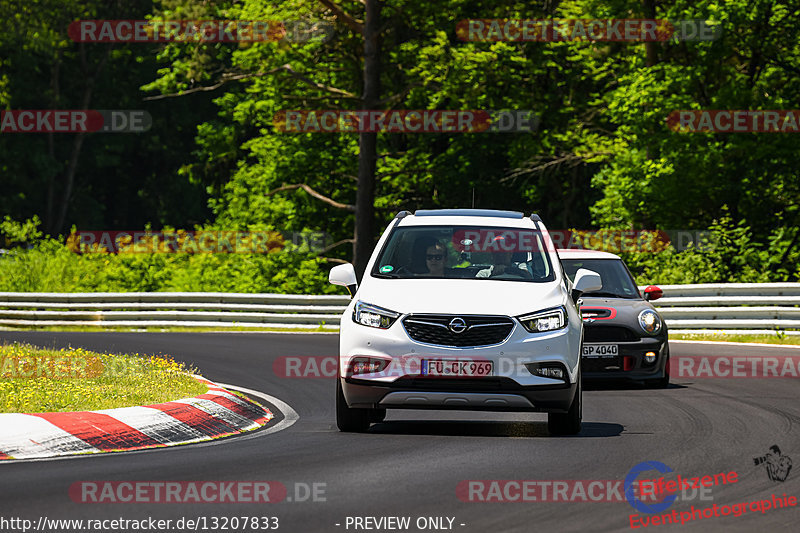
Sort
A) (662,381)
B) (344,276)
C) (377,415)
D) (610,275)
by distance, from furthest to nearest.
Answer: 1. (610,275)
2. (662,381)
3. (377,415)
4. (344,276)

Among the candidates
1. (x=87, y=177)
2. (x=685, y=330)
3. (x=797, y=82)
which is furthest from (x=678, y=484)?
(x=87, y=177)

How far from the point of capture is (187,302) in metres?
30.8

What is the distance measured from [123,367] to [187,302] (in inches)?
629

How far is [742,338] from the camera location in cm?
2489

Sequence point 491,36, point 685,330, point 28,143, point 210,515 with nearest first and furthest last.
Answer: point 210,515 → point 685,330 → point 491,36 → point 28,143

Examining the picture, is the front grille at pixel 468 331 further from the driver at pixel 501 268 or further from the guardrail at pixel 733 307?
the guardrail at pixel 733 307

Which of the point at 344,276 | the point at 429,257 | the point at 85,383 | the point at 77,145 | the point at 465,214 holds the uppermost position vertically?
the point at 77,145

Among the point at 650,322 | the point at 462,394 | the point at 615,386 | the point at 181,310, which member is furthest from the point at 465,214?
the point at 181,310

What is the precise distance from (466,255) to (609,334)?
4060 millimetres

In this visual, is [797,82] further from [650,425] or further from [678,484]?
[678,484]

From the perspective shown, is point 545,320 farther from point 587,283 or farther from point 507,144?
point 507,144

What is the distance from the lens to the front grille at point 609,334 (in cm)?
1563

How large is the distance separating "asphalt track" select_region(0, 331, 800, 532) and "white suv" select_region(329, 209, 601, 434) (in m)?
0.34

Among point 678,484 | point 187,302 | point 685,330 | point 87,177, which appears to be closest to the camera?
point 678,484
